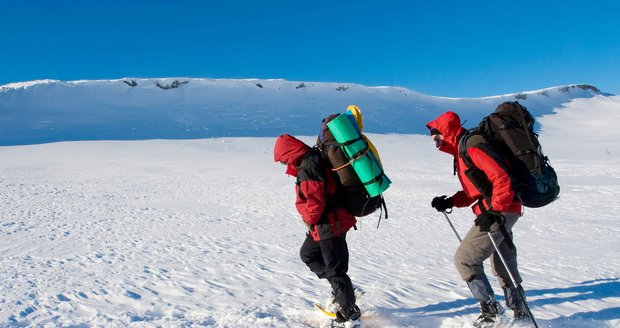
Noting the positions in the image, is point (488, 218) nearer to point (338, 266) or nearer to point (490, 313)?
point (490, 313)

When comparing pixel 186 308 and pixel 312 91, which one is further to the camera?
pixel 312 91

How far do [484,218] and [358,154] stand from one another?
3.38 ft

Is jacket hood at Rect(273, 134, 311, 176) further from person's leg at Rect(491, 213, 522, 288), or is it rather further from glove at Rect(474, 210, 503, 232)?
person's leg at Rect(491, 213, 522, 288)

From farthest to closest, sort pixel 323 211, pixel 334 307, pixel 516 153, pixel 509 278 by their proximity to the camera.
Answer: pixel 509 278
pixel 334 307
pixel 323 211
pixel 516 153

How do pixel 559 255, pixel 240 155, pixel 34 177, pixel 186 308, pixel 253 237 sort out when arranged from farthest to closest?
1. pixel 240 155
2. pixel 34 177
3. pixel 253 237
4. pixel 559 255
5. pixel 186 308

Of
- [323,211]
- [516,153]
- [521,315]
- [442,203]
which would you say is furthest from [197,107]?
[516,153]

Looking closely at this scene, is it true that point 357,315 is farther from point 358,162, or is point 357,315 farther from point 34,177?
point 34,177

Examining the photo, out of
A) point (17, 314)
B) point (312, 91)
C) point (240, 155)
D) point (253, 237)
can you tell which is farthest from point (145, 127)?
point (17, 314)

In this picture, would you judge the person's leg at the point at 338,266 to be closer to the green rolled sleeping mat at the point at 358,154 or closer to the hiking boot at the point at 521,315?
the green rolled sleeping mat at the point at 358,154

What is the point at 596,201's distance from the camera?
10.3 meters

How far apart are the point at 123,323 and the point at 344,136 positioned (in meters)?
2.27

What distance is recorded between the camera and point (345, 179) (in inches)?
126

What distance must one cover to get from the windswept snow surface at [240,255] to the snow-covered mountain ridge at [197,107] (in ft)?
56.3

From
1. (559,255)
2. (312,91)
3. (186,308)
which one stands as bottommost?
(559,255)
